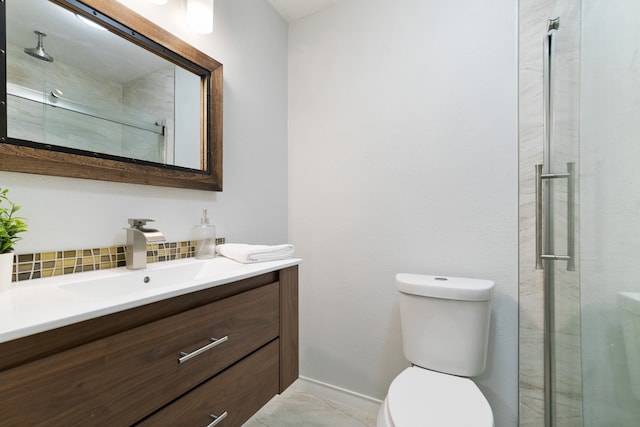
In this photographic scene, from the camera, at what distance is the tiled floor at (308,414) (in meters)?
1.54

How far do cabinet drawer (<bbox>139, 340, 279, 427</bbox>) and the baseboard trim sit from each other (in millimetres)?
849

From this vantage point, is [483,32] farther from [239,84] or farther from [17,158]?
[17,158]

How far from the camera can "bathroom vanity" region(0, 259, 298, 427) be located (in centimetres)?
49

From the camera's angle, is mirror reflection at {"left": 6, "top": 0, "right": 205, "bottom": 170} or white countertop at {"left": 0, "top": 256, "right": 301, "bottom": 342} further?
mirror reflection at {"left": 6, "top": 0, "right": 205, "bottom": 170}

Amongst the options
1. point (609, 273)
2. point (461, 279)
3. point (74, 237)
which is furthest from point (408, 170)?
point (74, 237)

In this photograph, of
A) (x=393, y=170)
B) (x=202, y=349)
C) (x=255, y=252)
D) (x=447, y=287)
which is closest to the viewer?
(x=202, y=349)

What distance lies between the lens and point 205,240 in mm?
1250

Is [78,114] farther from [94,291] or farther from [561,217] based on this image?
[561,217]

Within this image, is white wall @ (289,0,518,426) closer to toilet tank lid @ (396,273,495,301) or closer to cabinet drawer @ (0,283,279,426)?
toilet tank lid @ (396,273,495,301)

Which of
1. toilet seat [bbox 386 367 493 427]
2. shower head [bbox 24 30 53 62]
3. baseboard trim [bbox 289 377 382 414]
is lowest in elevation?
baseboard trim [bbox 289 377 382 414]

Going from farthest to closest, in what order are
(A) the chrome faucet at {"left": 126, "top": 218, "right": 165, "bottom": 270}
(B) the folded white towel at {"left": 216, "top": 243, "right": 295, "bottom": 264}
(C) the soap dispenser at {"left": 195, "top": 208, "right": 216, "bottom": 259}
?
1. (C) the soap dispenser at {"left": 195, "top": 208, "right": 216, "bottom": 259}
2. (B) the folded white towel at {"left": 216, "top": 243, "right": 295, "bottom": 264}
3. (A) the chrome faucet at {"left": 126, "top": 218, "right": 165, "bottom": 270}

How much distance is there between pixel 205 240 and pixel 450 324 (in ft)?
3.64

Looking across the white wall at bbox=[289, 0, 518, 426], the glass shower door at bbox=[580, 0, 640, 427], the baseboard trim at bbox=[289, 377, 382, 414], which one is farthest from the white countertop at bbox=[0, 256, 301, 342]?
the baseboard trim at bbox=[289, 377, 382, 414]

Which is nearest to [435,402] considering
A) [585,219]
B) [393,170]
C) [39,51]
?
[585,219]
